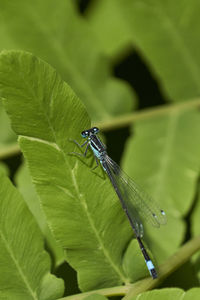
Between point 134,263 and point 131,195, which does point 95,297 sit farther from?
point 131,195

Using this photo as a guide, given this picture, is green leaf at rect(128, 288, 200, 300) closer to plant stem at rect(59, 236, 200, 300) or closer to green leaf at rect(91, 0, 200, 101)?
plant stem at rect(59, 236, 200, 300)

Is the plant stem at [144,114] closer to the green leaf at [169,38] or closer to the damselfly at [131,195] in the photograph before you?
the green leaf at [169,38]

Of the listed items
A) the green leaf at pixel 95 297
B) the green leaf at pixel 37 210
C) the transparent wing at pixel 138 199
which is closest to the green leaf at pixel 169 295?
the green leaf at pixel 95 297

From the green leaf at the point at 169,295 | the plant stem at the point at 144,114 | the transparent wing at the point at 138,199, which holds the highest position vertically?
the plant stem at the point at 144,114

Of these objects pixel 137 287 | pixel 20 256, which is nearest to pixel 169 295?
pixel 137 287

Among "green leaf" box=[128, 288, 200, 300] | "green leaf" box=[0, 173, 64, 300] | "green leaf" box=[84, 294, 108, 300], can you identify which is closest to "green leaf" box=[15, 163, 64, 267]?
"green leaf" box=[0, 173, 64, 300]

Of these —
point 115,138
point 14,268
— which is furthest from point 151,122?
point 14,268

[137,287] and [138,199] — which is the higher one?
[138,199]
